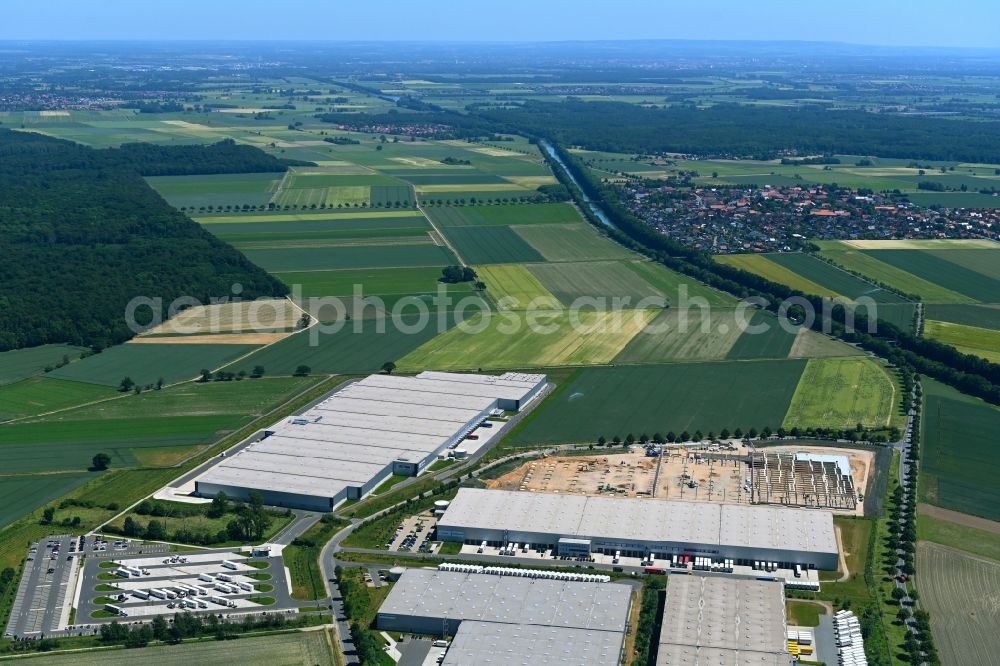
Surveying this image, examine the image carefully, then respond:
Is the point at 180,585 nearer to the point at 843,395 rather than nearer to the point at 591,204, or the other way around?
Result: the point at 843,395

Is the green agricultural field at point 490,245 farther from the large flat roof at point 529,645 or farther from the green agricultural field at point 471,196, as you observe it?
the large flat roof at point 529,645

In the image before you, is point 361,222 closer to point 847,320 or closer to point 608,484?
point 847,320

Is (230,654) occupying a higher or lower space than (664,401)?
lower

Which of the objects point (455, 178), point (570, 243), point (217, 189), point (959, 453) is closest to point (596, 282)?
point (570, 243)

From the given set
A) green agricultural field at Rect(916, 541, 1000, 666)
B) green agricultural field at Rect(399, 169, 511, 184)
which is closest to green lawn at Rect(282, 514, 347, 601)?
green agricultural field at Rect(916, 541, 1000, 666)

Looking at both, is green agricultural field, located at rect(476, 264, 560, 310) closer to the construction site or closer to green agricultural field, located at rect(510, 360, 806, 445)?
green agricultural field, located at rect(510, 360, 806, 445)

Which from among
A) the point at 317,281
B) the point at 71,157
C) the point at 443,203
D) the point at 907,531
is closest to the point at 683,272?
the point at 317,281

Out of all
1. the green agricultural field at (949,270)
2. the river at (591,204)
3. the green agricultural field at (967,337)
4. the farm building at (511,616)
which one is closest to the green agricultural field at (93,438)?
the farm building at (511,616)
